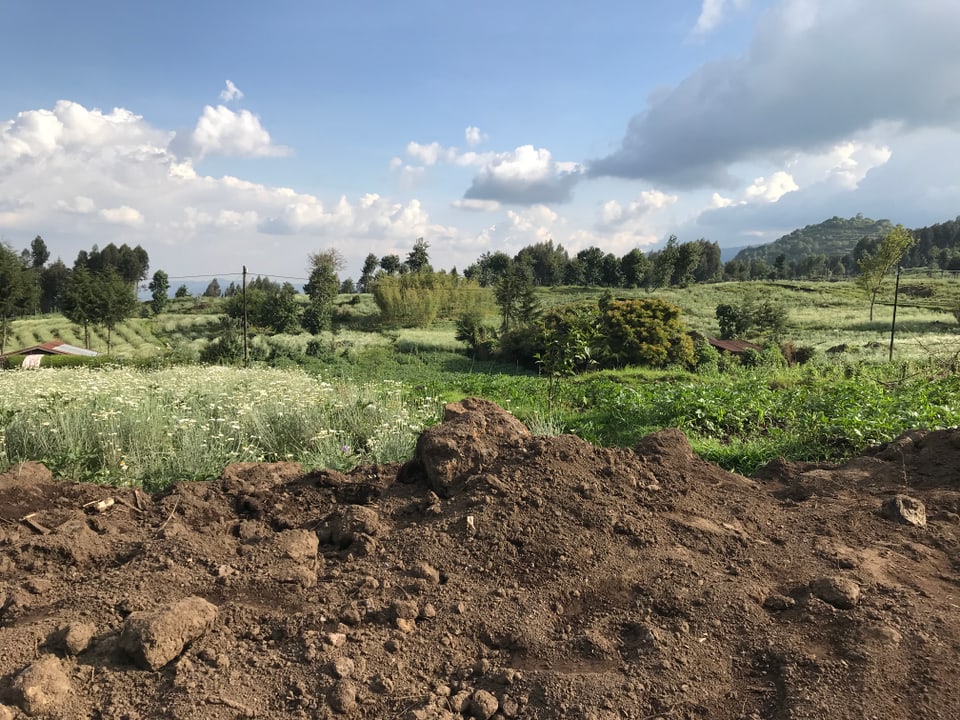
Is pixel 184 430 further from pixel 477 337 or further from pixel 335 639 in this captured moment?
pixel 477 337

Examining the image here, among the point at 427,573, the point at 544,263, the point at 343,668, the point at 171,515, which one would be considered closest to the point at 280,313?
the point at 171,515

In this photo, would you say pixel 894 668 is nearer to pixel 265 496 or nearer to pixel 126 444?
pixel 265 496

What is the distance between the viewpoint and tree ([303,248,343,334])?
38719mm

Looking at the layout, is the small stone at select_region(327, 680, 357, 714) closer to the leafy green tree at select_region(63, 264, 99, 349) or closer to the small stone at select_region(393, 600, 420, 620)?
the small stone at select_region(393, 600, 420, 620)

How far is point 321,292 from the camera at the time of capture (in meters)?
42.8

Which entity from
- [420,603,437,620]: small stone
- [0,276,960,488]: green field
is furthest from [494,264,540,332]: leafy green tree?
[420,603,437,620]: small stone

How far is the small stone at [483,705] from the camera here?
1.97m

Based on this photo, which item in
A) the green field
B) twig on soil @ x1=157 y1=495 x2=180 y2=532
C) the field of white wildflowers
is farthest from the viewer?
the green field

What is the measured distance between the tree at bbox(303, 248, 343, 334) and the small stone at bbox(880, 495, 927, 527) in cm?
3710

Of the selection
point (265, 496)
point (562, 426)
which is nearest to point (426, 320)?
point (562, 426)

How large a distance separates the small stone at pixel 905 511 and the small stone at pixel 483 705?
2.87 meters

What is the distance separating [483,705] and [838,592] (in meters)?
1.66

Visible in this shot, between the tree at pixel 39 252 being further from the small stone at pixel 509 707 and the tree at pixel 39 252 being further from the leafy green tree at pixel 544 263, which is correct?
the small stone at pixel 509 707

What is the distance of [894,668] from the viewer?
2.17 m
